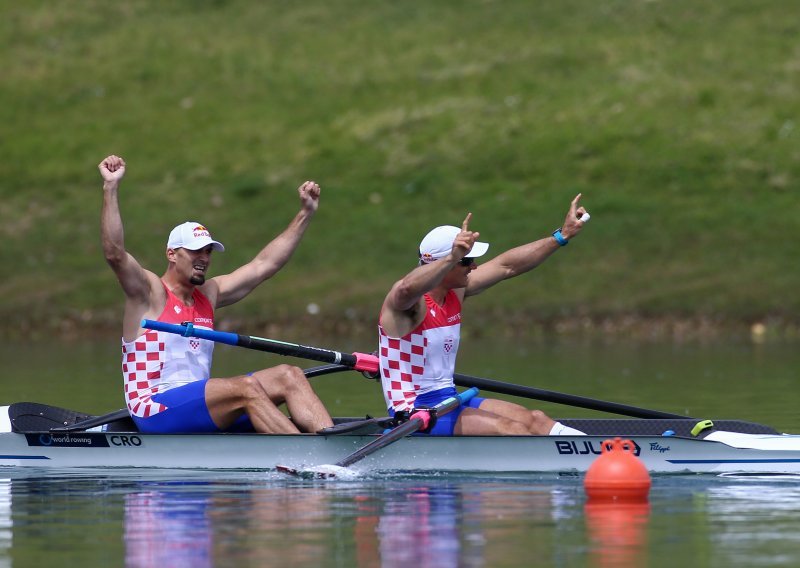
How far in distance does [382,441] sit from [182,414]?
1.83 meters

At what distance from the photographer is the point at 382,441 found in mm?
13695

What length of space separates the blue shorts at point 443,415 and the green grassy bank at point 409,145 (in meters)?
19.3

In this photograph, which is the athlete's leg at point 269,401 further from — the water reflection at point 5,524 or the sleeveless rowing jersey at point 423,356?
the water reflection at point 5,524

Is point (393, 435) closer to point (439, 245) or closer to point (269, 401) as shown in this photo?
point (269, 401)

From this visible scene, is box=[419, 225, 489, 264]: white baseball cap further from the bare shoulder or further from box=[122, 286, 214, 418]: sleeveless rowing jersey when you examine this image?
box=[122, 286, 214, 418]: sleeveless rowing jersey

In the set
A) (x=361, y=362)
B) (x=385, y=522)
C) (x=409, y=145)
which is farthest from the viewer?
(x=409, y=145)

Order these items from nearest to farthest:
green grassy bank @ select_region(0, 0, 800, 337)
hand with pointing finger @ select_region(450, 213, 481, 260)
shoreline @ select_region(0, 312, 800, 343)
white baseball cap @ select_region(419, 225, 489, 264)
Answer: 1. hand with pointing finger @ select_region(450, 213, 481, 260)
2. white baseball cap @ select_region(419, 225, 489, 264)
3. shoreline @ select_region(0, 312, 800, 343)
4. green grassy bank @ select_region(0, 0, 800, 337)

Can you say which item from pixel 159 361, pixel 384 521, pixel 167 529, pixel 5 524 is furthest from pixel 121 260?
pixel 384 521

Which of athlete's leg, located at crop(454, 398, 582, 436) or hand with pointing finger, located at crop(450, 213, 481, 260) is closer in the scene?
hand with pointing finger, located at crop(450, 213, 481, 260)

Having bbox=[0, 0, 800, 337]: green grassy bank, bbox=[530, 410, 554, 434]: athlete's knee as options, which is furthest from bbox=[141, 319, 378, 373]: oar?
bbox=[0, 0, 800, 337]: green grassy bank

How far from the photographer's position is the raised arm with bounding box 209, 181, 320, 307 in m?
15.5

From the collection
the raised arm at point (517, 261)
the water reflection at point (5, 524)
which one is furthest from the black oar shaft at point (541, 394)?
A: the water reflection at point (5, 524)

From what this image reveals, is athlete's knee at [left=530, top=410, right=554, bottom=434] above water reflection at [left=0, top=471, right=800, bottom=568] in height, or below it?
above

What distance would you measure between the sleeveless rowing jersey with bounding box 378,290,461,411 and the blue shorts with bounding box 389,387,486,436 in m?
0.04
